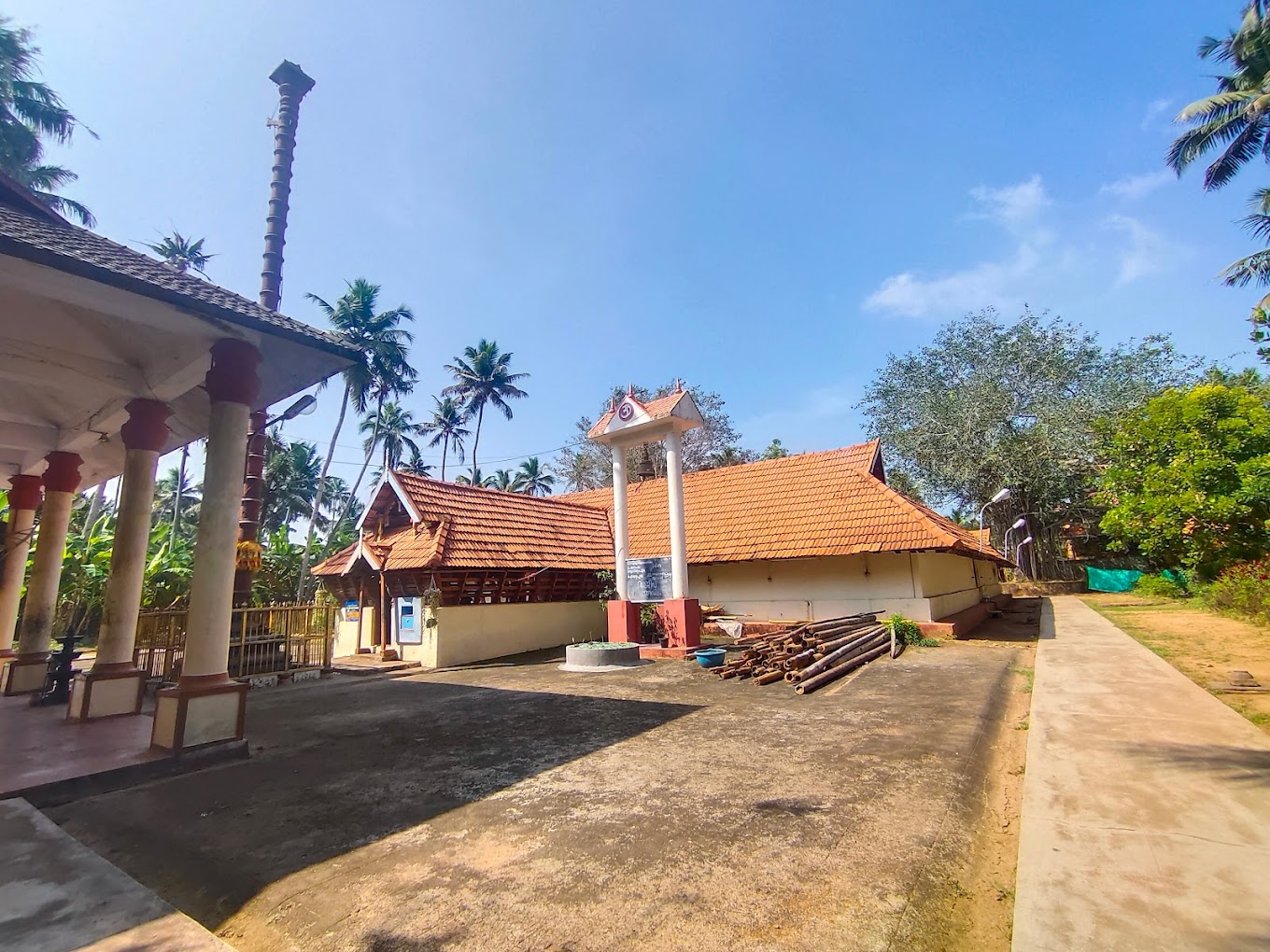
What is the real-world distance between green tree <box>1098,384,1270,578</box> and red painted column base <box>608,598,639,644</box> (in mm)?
16938

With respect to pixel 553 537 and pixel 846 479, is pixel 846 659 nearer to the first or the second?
pixel 846 479

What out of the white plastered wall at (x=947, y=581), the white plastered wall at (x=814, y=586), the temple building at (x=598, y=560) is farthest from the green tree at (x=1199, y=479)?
the white plastered wall at (x=814, y=586)

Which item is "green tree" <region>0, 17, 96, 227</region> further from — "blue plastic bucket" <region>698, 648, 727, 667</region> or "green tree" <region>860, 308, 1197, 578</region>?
"green tree" <region>860, 308, 1197, 578</region>

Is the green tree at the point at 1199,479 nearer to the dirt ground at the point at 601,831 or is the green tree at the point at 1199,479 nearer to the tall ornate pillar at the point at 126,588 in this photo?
the dirt ground at the point at 601,831

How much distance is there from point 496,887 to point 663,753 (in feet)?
9.59

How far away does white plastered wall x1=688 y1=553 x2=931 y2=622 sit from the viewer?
15.0 m

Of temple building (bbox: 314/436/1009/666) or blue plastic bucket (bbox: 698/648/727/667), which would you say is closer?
blue plastic bucket (bbox: 698/648/727/667)

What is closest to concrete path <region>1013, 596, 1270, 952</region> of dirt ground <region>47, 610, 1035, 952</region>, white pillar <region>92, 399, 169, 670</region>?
dirt ground <region>47, 610, 1035, 952</region>

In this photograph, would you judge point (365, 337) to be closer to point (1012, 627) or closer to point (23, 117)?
point (23, 117)

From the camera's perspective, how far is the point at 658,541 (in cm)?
1898

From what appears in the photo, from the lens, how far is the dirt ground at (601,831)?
118 inches

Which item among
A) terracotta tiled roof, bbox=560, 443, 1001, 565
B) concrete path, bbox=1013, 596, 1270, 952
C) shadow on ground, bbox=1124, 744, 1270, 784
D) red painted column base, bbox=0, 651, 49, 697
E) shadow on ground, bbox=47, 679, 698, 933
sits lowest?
shadow on ground, bbox=47, 679, 698, 933

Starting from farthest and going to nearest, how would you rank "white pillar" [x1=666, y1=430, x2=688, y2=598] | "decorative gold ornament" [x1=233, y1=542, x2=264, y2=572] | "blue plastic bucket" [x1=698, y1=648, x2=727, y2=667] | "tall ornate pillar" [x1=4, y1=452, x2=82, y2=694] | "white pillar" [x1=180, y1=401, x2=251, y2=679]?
"white pillar" [x1=666, y1=430, x2=688, y2=598], "decorative gold ornament" [x1=233, y1=542, x2=264, y2=572], "blue plastic bucket" [x1=698, y1=648, x2=727, y2=667], "tall ornate pillar" [x1=4, y1=452, x2=82, y2=694], "white pillar" [x1=180, y1=401, x2=251, y2=679]

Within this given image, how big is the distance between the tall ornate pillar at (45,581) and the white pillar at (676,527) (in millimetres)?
11227
